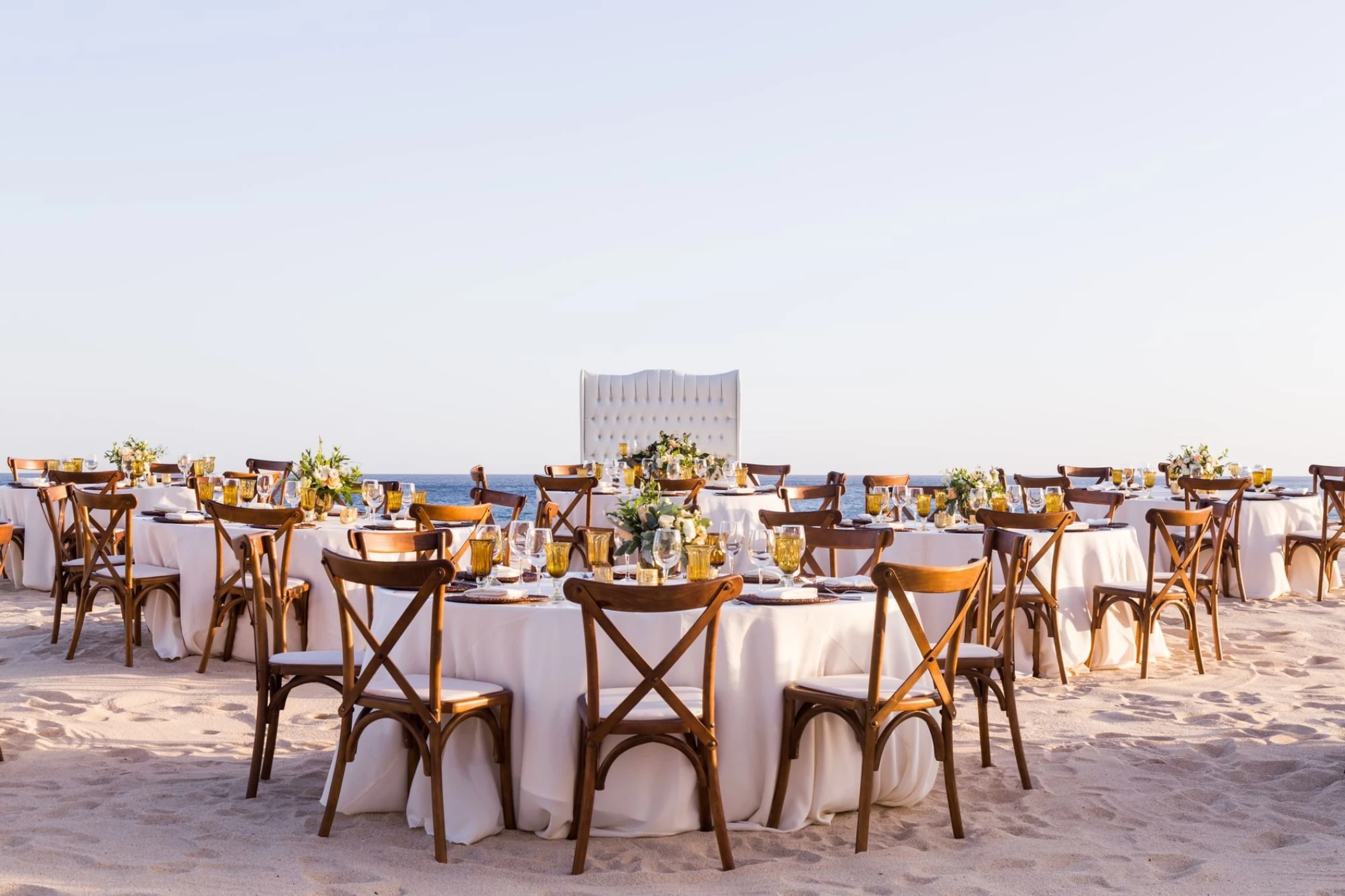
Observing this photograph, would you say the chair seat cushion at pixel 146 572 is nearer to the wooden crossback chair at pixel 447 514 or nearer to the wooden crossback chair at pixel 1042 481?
the wooden crossback chair at pixel 447 514

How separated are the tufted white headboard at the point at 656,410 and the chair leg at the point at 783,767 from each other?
9.84 metres

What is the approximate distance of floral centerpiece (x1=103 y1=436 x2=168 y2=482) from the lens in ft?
32.3

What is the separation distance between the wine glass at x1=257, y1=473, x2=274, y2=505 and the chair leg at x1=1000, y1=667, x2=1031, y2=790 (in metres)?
4.67

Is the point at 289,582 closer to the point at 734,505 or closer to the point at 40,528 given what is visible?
the point at 734,505

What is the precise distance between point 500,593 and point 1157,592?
4.08m

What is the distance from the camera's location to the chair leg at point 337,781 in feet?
11.3

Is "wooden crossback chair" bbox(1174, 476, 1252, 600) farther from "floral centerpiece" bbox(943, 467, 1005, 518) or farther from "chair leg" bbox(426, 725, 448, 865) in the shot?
"chair leg" bbox(426, 725, 448, 865)

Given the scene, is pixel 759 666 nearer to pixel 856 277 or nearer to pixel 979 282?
pixel 856 277

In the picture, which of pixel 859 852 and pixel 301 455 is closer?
pixel 859 852

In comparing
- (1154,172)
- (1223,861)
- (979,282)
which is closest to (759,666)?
(1223,861)

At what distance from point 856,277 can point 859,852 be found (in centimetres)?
1607

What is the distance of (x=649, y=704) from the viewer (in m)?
3.36

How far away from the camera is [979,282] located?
1944 centimetres

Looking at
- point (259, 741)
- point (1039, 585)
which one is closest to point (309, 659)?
point (259, 741)
